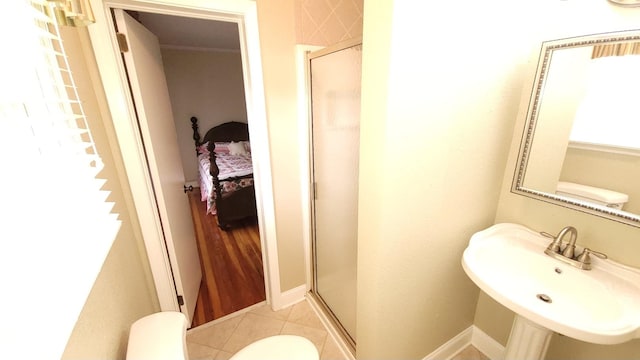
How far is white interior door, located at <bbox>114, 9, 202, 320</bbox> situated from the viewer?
1.34 meters

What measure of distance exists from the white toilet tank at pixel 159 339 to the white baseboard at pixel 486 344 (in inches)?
67.5

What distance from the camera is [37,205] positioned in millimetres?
562

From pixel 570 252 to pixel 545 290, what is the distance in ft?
0.65

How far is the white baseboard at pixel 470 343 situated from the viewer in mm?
1548

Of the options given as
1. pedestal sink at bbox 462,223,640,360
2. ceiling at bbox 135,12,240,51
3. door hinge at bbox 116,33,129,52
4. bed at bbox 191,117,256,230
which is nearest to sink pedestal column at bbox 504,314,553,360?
pedestal sink at bbox 462,223,640,360

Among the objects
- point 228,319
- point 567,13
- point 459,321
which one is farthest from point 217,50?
point 459,321

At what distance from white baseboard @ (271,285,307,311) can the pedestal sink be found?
135cm

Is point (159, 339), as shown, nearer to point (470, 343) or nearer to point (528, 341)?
point (528, 341)

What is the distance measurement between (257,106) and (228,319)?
1572 mm

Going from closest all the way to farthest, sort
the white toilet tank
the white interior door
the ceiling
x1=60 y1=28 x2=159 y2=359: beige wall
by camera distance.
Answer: x1=60 y1=28 x2=159 y2=359: beige wall, the white toilet tank, the white interior door, the ceiling

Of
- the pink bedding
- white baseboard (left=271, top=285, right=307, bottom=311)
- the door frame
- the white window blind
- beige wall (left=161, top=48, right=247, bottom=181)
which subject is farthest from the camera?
beige wall (left=161, top=48, right=247, bottom=181)

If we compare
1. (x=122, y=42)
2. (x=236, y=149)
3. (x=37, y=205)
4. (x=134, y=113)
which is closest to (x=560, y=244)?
(x=37, y=205)

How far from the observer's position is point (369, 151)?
1.01 m

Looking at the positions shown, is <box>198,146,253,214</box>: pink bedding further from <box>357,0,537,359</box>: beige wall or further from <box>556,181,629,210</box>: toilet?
<box>556,181,629,210</box>: toilet
